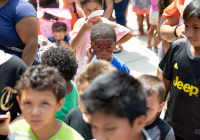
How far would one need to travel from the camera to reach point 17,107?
171 centimetres

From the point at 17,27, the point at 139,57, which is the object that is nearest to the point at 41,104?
the point at 17,27

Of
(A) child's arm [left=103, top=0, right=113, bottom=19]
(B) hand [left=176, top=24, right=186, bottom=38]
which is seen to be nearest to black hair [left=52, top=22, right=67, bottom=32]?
(A) child's arm [left=103, top=0, right=113, bottom=19]

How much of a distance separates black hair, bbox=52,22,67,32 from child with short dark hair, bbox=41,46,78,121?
2.29 metres

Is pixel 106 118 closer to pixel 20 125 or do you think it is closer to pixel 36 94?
pixel 36 94

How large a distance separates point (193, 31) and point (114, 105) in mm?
1108

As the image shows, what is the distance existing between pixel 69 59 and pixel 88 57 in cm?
Answer: 54

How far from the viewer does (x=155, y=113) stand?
5.86 ft

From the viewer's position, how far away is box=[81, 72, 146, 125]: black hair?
3.65 ft

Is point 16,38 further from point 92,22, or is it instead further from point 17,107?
point 92,22

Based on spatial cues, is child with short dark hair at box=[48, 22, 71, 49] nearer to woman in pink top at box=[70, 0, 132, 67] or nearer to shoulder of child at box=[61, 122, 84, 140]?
woman in pink top at box=[70, 0, 132, 67]

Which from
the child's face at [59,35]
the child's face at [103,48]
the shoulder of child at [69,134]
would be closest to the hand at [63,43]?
the child's face at [59,35]

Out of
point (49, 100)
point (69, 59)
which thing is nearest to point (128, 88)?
point (49, 100)

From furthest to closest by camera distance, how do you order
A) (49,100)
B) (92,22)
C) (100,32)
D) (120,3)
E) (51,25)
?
(120,3)
(51,25)
(92,22)
(100,32)
(49,100)

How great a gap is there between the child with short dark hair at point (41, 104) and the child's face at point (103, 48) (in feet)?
3.46
